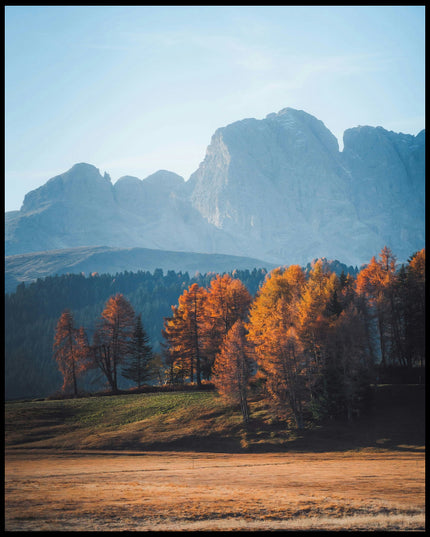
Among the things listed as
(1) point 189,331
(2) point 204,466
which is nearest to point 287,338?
(2) point 204,466

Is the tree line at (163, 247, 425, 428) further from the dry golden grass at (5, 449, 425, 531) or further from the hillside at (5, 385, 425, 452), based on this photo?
the dry golden grass at (5, 449, 425, 531)

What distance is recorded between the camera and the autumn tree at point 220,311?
57.1m

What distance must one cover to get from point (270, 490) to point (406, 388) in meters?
29.9

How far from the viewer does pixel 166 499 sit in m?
22.2

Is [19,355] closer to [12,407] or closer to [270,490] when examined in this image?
[12,407]

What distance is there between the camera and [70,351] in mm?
58625

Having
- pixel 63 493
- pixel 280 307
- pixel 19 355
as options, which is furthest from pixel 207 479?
pixel 19 355

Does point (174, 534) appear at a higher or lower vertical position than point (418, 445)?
higher

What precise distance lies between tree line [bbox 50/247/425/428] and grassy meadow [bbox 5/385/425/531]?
10.5ft

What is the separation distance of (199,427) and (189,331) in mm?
→ 16738

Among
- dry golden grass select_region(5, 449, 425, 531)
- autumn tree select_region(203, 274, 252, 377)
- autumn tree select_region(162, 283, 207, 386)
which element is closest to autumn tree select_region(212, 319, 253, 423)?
autumn tree select_region(203, 274, 252, 377)

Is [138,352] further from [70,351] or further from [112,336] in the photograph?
[70,351]

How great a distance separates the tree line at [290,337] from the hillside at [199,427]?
2.01 m

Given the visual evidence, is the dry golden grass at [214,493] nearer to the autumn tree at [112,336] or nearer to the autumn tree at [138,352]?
the autumn tree at [112,336]
